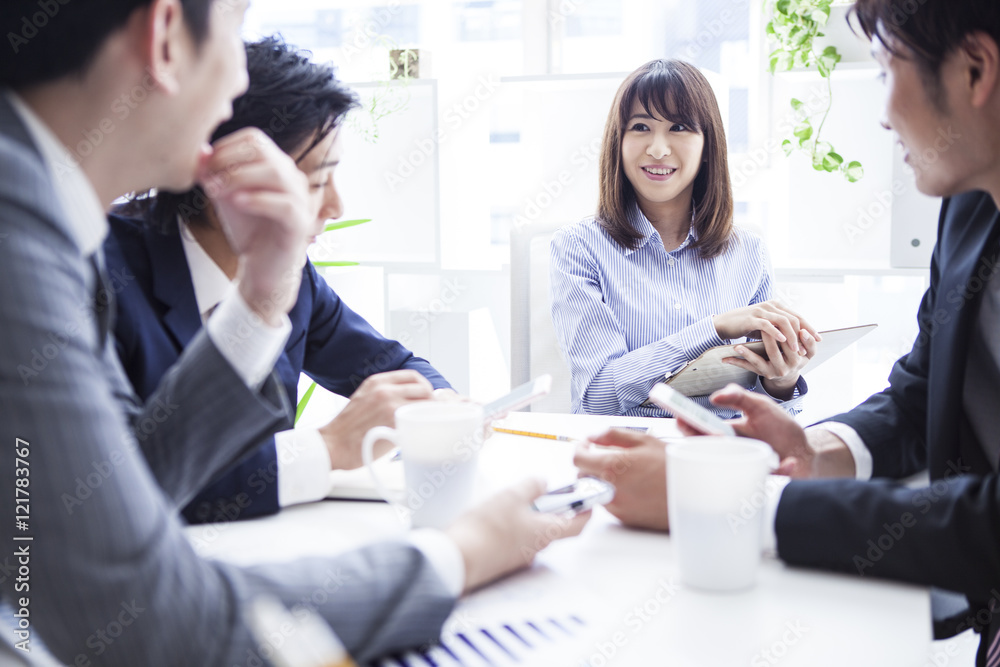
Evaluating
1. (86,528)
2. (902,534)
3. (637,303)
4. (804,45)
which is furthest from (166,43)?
(804,45)

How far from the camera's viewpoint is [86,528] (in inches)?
21.6

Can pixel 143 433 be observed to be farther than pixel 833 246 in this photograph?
No

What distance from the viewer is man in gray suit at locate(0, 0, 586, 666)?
1.81 feet

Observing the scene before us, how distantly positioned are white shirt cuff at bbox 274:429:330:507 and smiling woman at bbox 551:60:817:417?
1.16 meters

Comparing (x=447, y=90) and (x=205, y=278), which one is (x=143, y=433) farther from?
(x=447, y=90)

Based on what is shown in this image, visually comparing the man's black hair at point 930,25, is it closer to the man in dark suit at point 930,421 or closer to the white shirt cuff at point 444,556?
the man in dark suit at point 930,421

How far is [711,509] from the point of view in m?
0.76

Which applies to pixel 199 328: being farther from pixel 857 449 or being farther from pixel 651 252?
pixel 651 252

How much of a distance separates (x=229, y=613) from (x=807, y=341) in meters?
1.58

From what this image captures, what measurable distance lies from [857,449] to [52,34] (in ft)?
3.55

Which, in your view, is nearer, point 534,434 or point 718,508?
point 718,508

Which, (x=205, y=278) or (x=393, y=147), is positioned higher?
(x=393, y=147)

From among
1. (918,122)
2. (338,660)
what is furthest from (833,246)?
(338,660)

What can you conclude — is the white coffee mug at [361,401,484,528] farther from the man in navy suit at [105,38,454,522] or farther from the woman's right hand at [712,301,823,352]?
the woman's right hand at [712,301,823,352]
